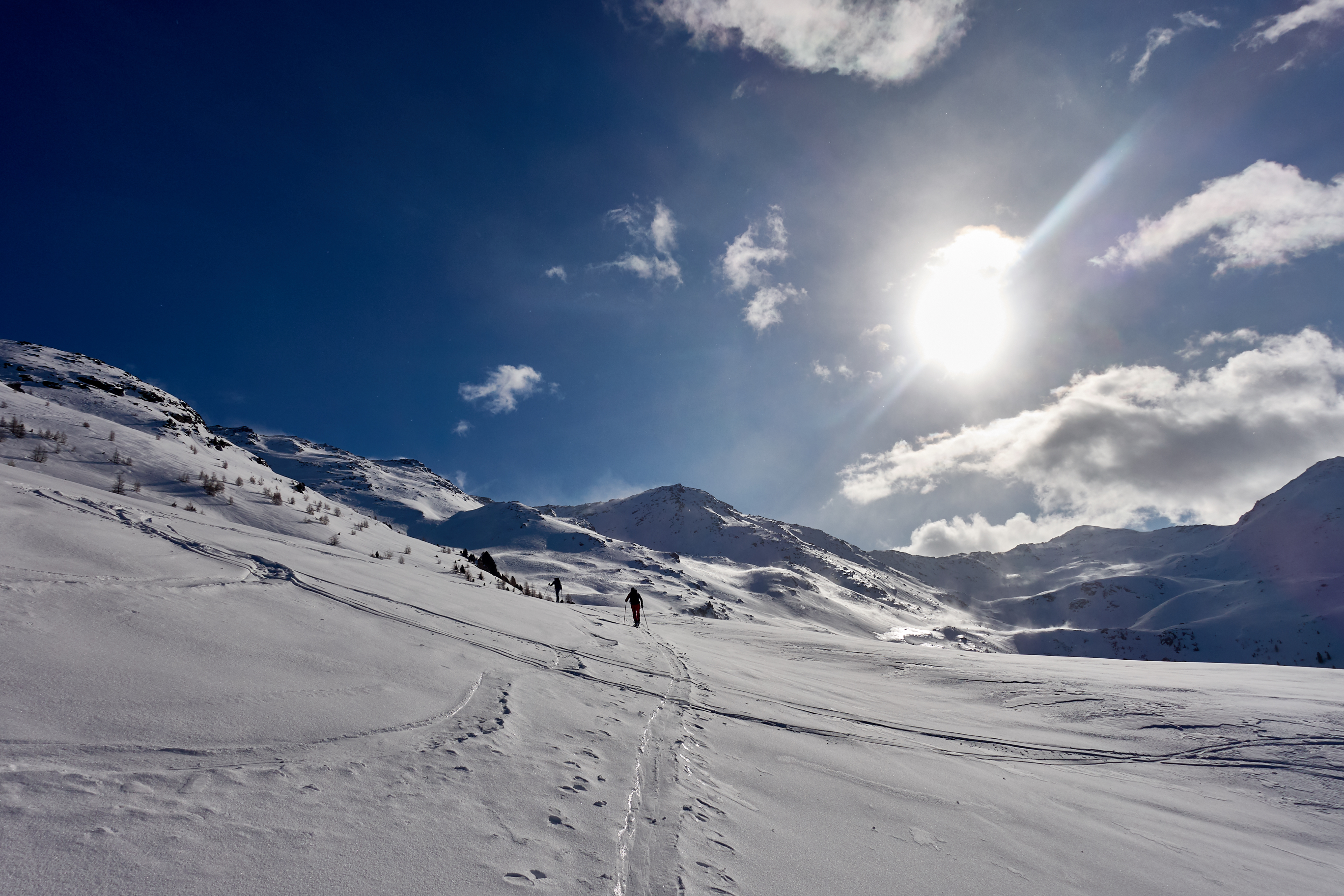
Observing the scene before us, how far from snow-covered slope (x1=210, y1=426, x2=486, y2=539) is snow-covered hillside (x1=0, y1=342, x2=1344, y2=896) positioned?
213ft

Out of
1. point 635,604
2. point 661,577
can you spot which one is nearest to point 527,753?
point 635,604

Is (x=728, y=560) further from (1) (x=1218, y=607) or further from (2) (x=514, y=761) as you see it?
(1) (x=1218, y=607)

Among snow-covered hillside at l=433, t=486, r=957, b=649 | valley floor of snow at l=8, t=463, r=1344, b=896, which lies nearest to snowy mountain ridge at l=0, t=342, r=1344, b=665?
snow-covered hillside at l=433, t=486, r=957, b=649

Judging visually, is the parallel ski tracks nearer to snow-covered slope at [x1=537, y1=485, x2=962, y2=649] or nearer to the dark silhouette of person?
the dark silhouette of person

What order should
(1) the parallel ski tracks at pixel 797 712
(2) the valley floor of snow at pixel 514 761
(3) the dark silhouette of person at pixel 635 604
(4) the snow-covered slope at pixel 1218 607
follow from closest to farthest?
(2) the valley floor of snow at pixel 514 761, (1) the parallel ski tracks at pixel 797 712, (3) the dark silhouette of person at pixel 635 604, (4) the snow-covered slope at pixel 1218 607

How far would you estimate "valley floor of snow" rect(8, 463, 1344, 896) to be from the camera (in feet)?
6.90

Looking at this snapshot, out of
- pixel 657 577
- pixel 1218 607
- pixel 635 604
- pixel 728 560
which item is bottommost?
pixel 657 577

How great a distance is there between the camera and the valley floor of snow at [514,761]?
210 cm

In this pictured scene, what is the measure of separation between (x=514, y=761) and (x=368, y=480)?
104326 millimetres

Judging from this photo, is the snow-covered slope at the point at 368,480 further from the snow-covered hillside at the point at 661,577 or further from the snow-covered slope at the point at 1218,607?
the snow-covered slope at the point at 1218,607

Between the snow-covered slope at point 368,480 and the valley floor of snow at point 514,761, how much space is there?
2572 inches

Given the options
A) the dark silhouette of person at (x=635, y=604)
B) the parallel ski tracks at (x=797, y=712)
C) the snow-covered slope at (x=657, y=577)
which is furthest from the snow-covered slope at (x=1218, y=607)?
the parallel ski tracks at (x=797, y=712)

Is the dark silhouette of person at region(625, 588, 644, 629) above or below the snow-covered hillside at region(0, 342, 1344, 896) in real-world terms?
below

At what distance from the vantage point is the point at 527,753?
11.3 feet
